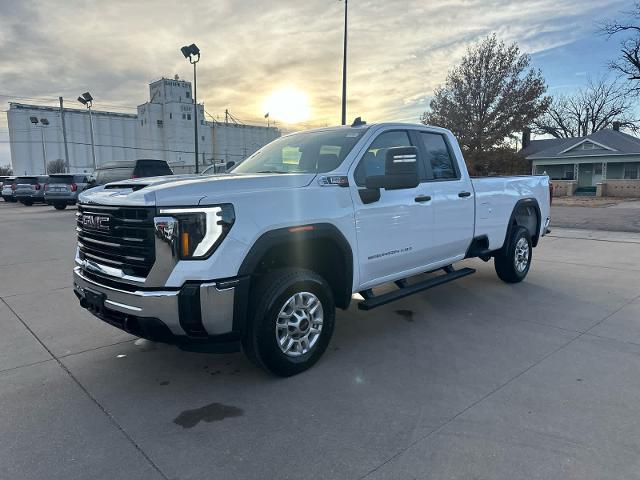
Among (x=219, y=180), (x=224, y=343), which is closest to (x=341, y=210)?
(x=219, y=180)

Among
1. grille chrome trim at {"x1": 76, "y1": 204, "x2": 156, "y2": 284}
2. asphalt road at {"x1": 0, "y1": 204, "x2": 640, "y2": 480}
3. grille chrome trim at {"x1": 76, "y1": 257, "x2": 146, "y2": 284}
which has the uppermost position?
grille chrome trim at {"x1": 76, "y1": 204, "x2": 156, "y2": 284}

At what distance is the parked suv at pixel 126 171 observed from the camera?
Result: 48.8 feet

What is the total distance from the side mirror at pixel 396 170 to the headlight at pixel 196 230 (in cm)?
145

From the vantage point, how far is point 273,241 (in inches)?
132

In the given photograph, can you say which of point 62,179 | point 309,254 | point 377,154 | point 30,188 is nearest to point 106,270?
point 309,254

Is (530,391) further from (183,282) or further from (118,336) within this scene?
(118,336)

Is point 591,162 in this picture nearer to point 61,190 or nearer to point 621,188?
point 621,188

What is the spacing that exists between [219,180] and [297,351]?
A: 1464 millimetres

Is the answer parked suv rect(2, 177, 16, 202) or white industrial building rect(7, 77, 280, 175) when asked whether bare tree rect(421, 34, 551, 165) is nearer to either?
parked suv rect(2, 177, 16, 202)

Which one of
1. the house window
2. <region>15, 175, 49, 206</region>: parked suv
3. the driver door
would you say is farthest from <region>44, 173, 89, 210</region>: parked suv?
the house window

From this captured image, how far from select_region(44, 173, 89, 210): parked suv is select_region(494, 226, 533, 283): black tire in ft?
66.2

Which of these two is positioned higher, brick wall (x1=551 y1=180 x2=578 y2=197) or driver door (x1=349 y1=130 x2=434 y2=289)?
driver door (x1=349 y1=130 x2=434 y2=289)

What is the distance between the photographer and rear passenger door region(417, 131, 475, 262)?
196 inches

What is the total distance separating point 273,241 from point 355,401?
1271 mm
